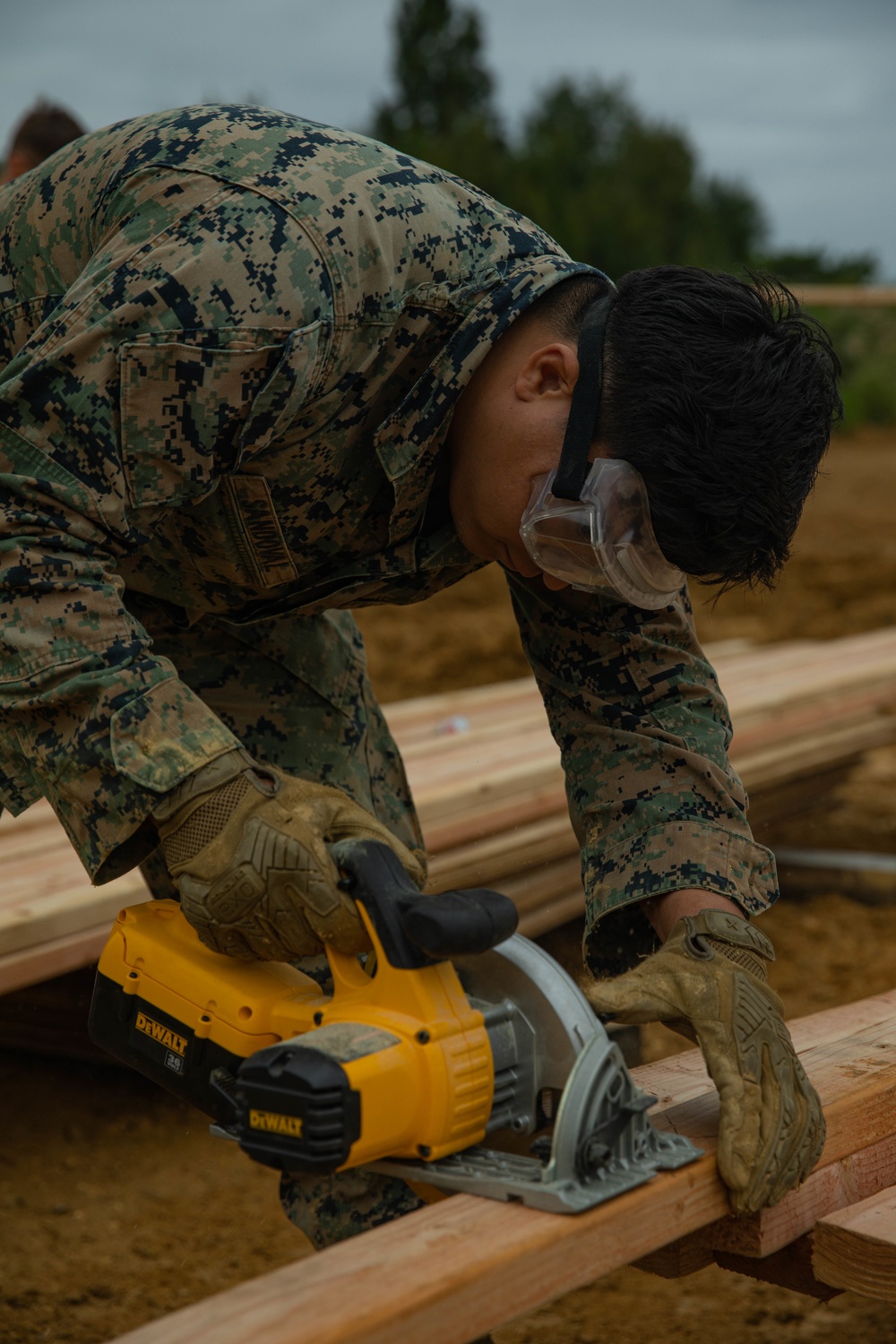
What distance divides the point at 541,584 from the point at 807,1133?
3.41ft

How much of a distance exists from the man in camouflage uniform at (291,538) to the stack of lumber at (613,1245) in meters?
0.13

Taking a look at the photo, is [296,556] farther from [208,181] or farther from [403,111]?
[403,111]

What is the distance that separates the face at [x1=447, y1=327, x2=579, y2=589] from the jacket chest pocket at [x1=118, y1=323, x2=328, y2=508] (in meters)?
0.33

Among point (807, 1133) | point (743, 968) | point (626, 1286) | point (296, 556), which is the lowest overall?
point (626, 1286)

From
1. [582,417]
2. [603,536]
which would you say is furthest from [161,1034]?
[582,417]

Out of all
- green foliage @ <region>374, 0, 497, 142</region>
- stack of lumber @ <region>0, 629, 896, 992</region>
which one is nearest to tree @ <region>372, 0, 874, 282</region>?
green foliage @ <region>374, 0, 497, 142</region>

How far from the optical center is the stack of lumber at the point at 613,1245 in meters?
1.43

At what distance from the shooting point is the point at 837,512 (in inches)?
508

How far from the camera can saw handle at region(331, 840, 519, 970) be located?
1.63m

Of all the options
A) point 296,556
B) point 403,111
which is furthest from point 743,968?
point 403,111

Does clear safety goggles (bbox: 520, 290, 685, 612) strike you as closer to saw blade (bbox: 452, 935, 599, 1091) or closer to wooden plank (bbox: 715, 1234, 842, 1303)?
saw blade (bbox: 452, 935, 599, 1091)

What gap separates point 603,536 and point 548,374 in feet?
0.89

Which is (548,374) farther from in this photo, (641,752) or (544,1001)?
(544,1001)

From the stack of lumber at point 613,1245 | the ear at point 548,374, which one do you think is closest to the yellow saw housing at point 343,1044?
the stack of lumber at point 613,1245
